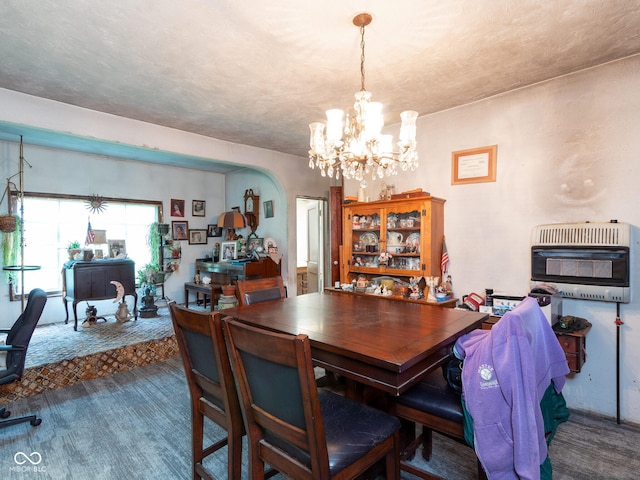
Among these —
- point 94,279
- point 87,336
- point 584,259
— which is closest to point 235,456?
point 584,259

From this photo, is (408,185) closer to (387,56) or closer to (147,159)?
(387,56)

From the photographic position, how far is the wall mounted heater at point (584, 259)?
2.31 m

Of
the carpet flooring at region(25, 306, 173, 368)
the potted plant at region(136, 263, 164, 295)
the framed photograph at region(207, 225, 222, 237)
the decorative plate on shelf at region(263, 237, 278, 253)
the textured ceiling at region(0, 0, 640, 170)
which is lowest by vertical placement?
the carpet flooring at region(25, 306, 173, 368)

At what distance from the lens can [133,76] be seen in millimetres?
2574

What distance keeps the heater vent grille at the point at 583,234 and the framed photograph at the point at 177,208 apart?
5376mm

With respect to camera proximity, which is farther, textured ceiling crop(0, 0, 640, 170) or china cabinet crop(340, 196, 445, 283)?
china cabinet crop(340, 196, 445, 283)

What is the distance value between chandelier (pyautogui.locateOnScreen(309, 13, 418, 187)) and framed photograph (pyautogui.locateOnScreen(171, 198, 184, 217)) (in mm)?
4481

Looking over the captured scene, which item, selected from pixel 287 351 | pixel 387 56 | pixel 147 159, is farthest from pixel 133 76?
pixel 147 159

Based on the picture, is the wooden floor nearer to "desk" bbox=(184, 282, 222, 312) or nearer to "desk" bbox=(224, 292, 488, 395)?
"desk" bbox=(224, 292, 488, 395)

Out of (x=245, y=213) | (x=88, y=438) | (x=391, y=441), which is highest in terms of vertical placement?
(x=245, y=213)

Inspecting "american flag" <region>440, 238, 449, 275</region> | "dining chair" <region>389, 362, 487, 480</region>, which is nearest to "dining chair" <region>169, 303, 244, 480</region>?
"dining chair" <region>389, 362, 487, 480</region>

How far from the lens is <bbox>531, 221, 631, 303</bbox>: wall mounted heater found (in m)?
2.31

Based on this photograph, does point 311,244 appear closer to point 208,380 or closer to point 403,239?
point 403,239

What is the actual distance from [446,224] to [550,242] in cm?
92
